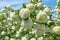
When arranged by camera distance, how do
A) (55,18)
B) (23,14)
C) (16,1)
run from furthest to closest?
(16,1) < (55,18) < (23,14)

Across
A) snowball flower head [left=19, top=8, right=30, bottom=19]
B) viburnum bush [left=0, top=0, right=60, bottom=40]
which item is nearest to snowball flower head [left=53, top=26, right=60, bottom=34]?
viburnum bush [left=0, top=0, right=60, bottom=40]

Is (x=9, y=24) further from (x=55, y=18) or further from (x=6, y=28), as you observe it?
(x=55, y=18)

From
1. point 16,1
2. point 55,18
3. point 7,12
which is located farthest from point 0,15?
point 16,1

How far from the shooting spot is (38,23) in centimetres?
88

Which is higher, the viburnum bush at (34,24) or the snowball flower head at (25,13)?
the snowball flower head at (25,13)

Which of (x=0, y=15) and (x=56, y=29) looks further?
(x=0, y=15)

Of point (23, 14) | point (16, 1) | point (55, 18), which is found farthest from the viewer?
point (16, 1)

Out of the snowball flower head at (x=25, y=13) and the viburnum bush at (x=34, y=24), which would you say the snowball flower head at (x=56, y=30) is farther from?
the snowball flower head at (x=25, y=13)

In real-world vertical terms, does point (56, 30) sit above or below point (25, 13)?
below

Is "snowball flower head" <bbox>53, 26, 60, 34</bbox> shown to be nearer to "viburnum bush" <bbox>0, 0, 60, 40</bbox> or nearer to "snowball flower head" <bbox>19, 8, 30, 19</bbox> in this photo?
"viburnum bush" <bbox>0, 0, 60, 40</bbox>

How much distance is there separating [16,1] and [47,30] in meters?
1.45

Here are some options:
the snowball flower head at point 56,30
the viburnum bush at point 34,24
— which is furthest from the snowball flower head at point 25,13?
the snowball flower head at point 56,30

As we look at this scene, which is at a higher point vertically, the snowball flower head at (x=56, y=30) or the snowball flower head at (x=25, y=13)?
the snowball flower head at (x=25, y=13)

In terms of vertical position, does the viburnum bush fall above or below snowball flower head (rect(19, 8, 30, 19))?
below
